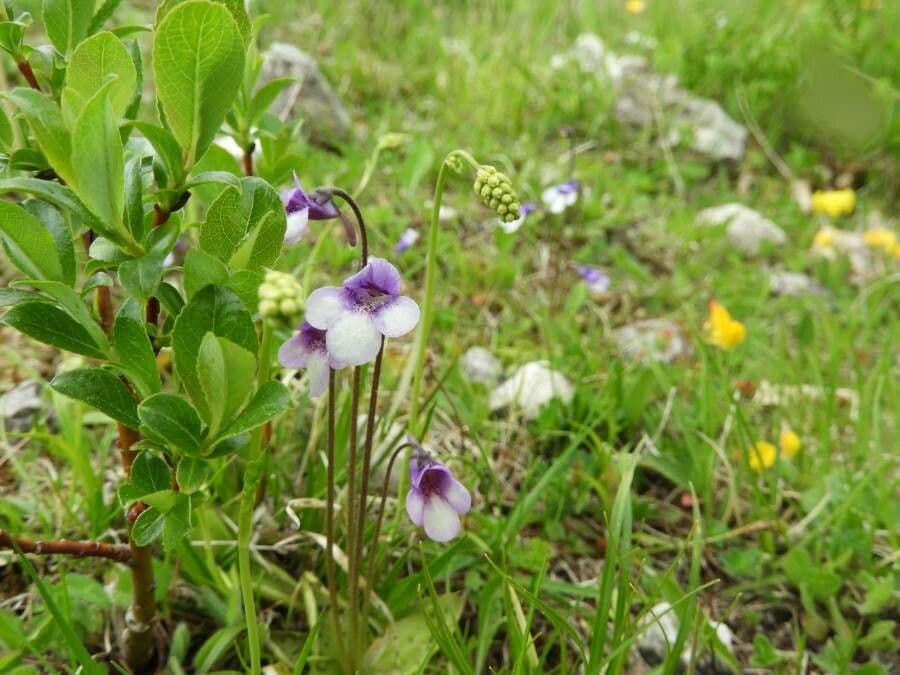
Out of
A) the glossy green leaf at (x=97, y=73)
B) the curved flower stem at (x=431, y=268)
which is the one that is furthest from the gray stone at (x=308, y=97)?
the glossy green leaf at (x=97, y=73)

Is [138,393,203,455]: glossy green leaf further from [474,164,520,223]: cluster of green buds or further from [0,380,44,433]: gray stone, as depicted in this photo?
[0,380,44,433]: gray stone

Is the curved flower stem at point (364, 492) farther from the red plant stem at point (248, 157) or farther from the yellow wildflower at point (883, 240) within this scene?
the yellow wildflower at point (883, 240)

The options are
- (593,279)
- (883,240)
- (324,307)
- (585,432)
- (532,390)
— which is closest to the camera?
(324,307)

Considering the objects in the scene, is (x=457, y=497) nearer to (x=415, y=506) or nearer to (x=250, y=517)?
(x=415, y=506)

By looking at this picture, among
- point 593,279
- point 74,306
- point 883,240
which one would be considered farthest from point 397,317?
point 883,240

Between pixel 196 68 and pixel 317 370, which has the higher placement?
pixel 196 68

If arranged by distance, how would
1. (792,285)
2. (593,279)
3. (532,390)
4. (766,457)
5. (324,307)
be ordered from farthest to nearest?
(792,285)
(593,279)
(532,390)
(766,457)
(324,307)

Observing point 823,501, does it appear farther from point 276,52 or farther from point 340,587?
point 276,52
